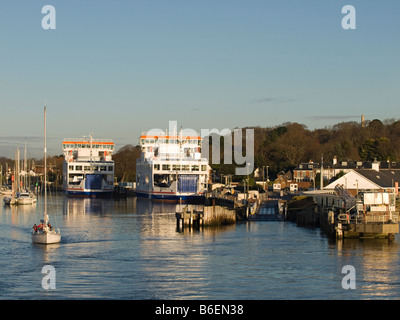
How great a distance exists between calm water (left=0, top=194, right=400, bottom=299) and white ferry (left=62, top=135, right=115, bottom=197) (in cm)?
5150

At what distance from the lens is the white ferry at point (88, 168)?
101 meters

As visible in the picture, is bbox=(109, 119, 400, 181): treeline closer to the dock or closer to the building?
the building

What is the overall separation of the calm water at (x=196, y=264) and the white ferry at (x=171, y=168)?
1412 inches

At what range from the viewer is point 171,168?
91250mm

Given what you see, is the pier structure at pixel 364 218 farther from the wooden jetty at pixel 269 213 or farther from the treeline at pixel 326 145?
the treeline at pixel 326 145

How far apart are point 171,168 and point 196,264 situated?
2337 inches

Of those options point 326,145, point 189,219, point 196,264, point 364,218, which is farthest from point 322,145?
point 196,264

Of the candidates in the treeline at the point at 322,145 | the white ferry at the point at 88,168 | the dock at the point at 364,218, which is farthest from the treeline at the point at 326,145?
the dock at the point at 364,218

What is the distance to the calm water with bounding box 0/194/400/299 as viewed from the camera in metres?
26.1

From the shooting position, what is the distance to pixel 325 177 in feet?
323

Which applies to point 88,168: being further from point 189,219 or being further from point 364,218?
point 364,218
